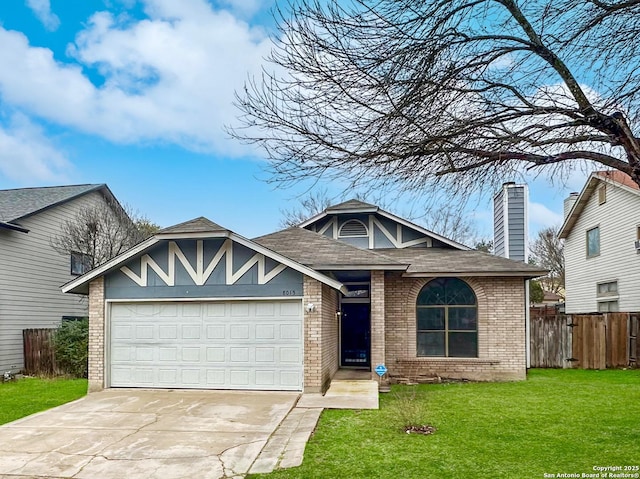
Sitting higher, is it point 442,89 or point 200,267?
point 442,89

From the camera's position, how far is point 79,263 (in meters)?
18.5

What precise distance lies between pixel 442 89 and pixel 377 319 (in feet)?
25.0

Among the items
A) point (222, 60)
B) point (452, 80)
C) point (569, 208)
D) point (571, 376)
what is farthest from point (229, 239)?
point (569, 208)

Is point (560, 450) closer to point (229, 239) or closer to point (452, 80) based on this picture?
point (452, 80)

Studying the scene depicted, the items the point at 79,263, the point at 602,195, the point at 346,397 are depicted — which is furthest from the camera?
the point at 602,195

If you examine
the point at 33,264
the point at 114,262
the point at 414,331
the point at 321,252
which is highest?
the point at 321,252

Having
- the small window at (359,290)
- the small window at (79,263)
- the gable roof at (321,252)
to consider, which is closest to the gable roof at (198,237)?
the gable roof at (321,252)

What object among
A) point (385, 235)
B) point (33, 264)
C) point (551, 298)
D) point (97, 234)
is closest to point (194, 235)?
point (385, 235)

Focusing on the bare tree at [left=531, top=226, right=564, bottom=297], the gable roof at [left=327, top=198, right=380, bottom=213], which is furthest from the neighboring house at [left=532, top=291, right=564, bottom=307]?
the gable roof at [left=327, top=198, right=380, bottom=213]

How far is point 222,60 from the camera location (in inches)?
278

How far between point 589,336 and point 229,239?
36.8ft

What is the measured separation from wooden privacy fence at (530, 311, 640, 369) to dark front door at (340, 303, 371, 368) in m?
5.32

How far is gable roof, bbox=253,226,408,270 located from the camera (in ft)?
38.4

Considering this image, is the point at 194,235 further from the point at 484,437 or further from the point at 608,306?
the point at 608,306
